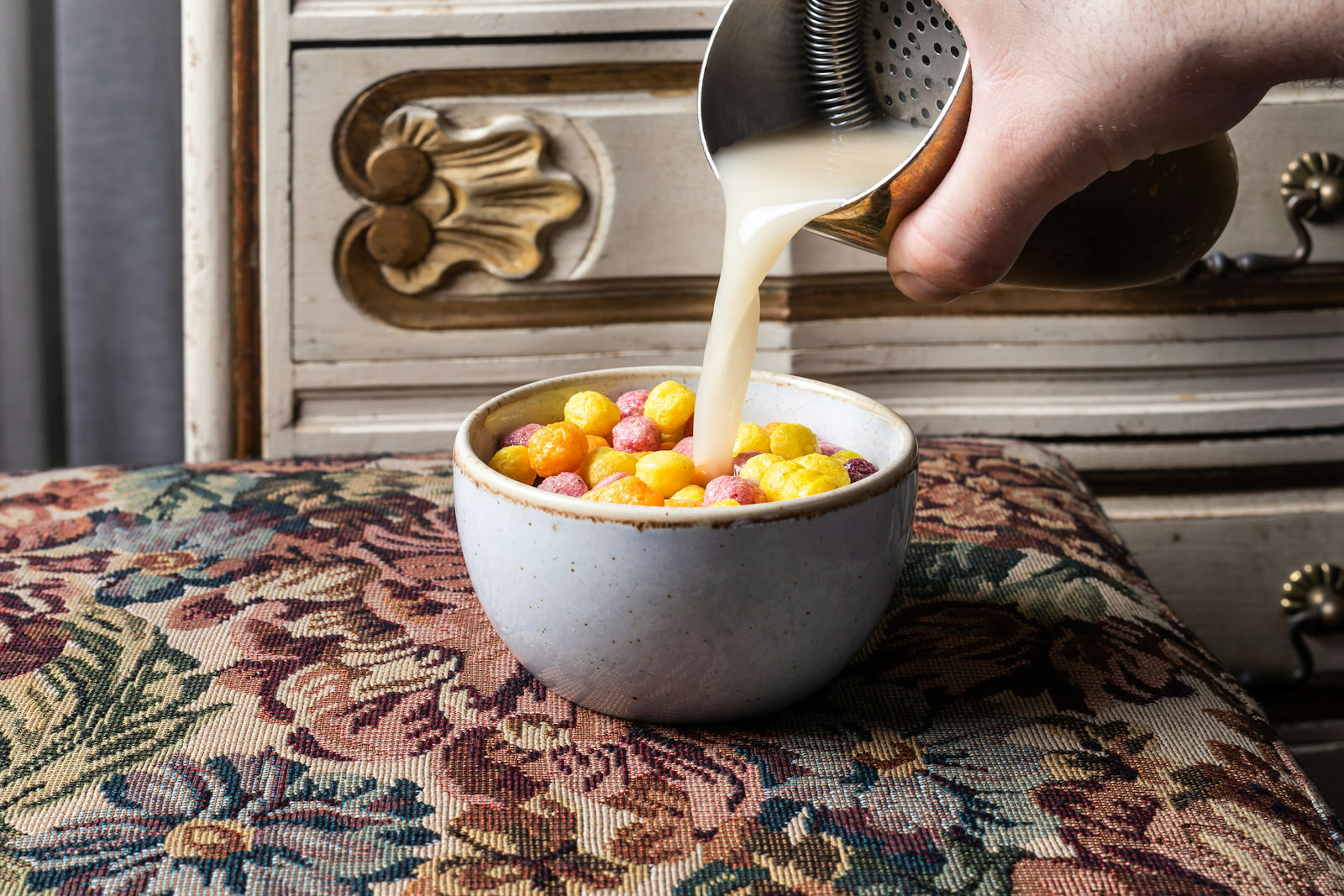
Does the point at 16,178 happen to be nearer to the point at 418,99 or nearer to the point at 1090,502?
the point at 418,99

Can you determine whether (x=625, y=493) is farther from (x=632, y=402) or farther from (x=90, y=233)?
(x=90, y=233)

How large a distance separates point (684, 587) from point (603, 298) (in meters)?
0.58

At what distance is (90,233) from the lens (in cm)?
118

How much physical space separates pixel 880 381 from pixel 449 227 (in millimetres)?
392

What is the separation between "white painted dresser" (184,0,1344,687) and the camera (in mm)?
840

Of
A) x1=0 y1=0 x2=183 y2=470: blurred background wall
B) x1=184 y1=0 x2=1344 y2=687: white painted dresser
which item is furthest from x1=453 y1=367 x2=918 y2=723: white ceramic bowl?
x1=0 y1=0 x2=183 y2=470: blurred background wall

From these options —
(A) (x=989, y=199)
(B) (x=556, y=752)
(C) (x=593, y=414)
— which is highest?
(A) (x=989, y=199)

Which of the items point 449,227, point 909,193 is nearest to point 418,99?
point 449,227

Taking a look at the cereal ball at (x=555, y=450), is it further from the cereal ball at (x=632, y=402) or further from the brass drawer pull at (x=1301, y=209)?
the brass drawer pull at (x=1301, y=209)

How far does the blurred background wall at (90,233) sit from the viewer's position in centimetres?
112

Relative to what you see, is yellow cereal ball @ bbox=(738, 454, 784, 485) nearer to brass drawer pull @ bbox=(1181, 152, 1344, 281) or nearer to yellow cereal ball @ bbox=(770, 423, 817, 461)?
yellow cereal ball @ bbox=(770, 423, 817, 461)

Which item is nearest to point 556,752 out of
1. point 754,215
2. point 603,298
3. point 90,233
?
point 754,215

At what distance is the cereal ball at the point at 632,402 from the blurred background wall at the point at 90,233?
0.88 meters

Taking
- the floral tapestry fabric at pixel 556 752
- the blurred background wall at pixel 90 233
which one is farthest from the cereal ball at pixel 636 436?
the blurred background wall at pixel 90 233
